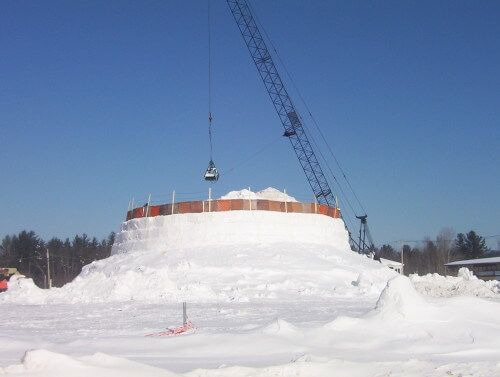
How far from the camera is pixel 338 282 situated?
27.6m

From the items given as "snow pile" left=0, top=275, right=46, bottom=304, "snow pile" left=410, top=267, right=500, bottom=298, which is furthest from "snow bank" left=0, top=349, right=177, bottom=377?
"snow pile" left=0, top=275, right=46, bottom=304

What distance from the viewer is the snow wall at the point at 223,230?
108 feet

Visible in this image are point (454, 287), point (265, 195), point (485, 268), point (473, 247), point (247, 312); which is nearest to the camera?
point (247, 312)

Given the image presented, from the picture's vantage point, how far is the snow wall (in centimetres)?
3303

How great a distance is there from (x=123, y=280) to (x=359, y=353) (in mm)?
17630

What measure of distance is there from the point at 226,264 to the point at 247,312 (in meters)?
10.9

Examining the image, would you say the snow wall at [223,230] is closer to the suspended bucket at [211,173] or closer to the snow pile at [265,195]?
the snow pile at [265,195]

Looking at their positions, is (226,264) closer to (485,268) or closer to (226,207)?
(226,207)

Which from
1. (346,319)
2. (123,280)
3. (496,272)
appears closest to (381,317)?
(346,319)

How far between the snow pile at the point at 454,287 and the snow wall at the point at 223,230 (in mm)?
6728

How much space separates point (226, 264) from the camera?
29.4m

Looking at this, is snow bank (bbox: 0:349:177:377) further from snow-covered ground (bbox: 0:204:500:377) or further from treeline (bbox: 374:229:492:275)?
treeline (bbox: 374:229:492:275)

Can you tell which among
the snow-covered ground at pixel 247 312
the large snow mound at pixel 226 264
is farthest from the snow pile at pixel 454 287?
the large snow mound at pixel 226 264

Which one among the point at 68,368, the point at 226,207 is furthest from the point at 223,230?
the point at 68,368
